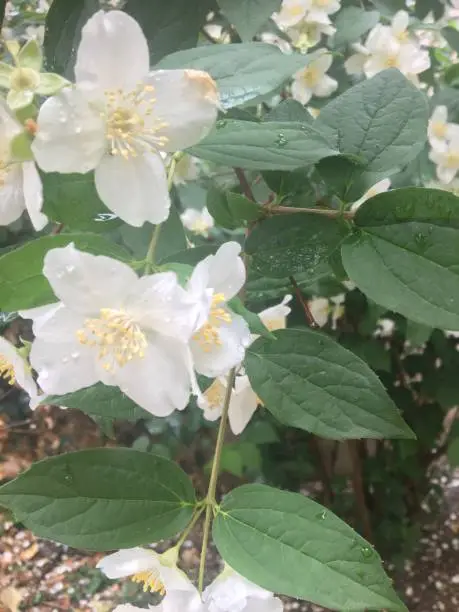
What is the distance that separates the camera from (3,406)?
1.82 meters

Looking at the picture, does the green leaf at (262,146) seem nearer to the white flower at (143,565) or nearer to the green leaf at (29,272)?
the green leaf at (29,272)

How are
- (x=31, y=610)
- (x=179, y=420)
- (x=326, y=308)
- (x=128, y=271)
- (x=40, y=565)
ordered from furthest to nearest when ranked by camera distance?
(x=40, y=565) → (x=31, y=610) → (x=179, y=420) → (x=326, y=308) → (x=128, y=271)

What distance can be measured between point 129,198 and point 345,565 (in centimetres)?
27

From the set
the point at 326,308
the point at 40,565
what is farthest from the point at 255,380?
the point at 40,565

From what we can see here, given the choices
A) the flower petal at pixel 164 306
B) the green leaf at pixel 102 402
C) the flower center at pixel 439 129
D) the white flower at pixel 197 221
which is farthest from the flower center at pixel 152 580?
the white flower at pixel 197 221

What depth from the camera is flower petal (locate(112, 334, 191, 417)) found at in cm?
42

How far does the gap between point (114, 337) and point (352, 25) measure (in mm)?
785

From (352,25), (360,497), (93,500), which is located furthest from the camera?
(360,497)

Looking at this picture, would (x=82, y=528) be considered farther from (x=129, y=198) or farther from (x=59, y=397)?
(x=129, y=198)

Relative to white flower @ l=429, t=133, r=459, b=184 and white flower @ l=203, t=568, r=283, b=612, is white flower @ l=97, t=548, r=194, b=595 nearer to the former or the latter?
white flower @ l=203, t=568, r=283, b=612

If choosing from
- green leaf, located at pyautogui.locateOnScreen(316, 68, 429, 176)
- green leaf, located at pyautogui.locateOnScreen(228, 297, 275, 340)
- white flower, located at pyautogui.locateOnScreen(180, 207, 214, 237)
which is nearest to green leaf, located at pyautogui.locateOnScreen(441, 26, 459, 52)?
white flower, located at pyautogui.locateOnScreen(180, 207, 214, 237)

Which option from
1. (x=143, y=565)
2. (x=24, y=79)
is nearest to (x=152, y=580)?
(x=143, y=565)

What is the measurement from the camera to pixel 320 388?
0.53 meters

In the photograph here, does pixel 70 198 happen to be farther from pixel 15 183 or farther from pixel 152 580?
pixel 152 580
